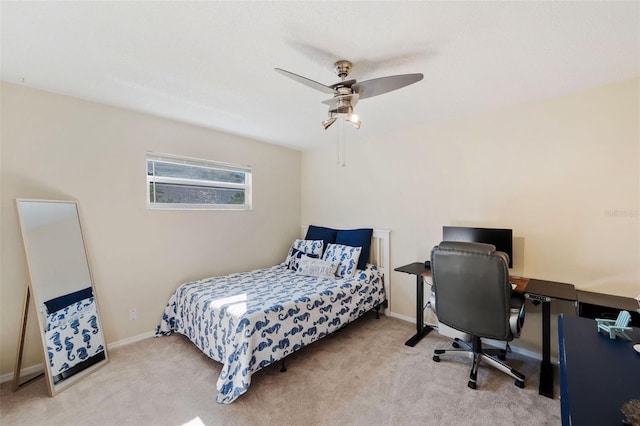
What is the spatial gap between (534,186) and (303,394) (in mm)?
2657

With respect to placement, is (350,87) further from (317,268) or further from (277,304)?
(317,268)

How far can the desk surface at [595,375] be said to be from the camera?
72 centimetres

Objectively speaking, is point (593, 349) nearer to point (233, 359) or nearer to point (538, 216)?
point (538, 216)

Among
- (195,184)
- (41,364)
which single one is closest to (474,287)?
(195,184)

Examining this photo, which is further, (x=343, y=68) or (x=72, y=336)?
(x=72, y=336)

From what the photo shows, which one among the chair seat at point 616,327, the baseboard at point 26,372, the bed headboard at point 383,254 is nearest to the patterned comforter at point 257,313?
the bed headboard at point 383,254

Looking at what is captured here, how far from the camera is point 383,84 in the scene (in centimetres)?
170

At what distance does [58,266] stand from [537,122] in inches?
170

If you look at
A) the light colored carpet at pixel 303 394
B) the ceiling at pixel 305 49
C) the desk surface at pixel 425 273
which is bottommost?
the light colored carpet at pixel 303 394

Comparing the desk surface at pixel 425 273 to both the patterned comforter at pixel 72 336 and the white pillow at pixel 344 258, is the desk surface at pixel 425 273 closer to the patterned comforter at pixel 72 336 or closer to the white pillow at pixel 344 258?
the white pillow at pixel 344 258

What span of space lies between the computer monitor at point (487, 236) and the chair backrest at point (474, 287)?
69cm

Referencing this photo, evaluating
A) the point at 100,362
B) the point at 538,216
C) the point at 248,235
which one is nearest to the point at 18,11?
the point at 100,362

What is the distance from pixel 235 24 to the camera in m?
A: 1.49

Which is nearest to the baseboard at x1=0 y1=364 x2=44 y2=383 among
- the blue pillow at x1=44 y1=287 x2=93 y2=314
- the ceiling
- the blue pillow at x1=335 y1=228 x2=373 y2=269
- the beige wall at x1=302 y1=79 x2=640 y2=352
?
the blue pillow at x1=44 y1=287 x2=93 y2=314
